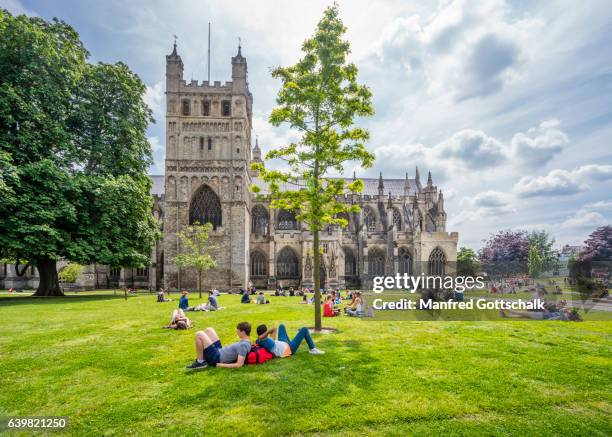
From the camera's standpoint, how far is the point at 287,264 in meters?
37.6

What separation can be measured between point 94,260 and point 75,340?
14445 mm

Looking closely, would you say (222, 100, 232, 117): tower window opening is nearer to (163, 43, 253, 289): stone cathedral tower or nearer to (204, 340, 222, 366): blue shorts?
(163, 43, 253, 289): stone cathedral tower

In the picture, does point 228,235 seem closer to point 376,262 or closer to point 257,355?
point 376,262

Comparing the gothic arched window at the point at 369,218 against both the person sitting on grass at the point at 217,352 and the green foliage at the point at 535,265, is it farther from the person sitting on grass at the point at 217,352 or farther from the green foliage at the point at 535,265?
the person sitting on grass at the point at 217,352

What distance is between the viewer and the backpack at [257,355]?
651 cm

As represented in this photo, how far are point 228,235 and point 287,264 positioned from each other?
7822 mm

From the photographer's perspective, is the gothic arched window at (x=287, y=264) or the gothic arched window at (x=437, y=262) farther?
the gothic arched window at (x=287, y=264)

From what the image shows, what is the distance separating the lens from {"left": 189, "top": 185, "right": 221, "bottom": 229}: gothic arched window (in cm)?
3434

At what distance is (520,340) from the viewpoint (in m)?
8.64

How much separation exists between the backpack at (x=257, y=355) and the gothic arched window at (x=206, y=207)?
28.8 m

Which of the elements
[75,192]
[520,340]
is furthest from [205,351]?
[75,192]

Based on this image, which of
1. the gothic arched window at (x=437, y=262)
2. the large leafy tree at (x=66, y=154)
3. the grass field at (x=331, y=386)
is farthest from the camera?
the gothic arched window at (x=437, y=262)

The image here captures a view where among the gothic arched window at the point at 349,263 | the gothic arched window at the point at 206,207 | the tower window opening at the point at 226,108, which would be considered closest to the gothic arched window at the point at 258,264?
the gothic arched window at the point at 206,207
